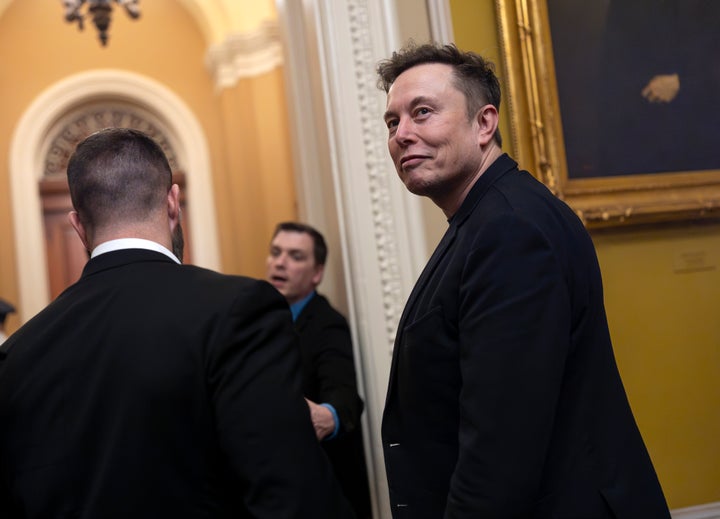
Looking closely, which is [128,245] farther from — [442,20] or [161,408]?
[442,20]

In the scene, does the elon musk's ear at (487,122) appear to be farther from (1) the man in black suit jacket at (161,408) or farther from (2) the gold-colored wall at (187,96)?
(2) the gold-colored wall at (187,96)

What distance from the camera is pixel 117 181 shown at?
1874 mm

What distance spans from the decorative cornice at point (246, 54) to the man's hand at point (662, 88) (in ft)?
20.6

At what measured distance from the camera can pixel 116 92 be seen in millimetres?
9828

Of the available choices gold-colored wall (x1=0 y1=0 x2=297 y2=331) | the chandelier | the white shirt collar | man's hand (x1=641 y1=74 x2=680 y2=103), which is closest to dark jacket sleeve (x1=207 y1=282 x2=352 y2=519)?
the white shirt collar

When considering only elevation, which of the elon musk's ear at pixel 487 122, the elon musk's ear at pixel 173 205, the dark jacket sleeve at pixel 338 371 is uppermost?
the elon musk's ear at pixel 487 122

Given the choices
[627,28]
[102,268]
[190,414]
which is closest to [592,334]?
[190,414]

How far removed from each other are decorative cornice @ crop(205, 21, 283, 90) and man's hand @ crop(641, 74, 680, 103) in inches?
248

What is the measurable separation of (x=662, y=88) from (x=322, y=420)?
1.80 m

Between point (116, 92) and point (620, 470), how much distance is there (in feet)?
29.0

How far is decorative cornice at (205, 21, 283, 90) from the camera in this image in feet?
31.1

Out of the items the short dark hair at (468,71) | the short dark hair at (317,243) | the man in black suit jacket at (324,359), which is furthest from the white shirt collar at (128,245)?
the short dark hair at (317,243)

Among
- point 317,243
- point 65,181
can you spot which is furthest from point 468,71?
point 65,181

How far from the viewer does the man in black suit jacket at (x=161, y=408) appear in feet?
5.57
